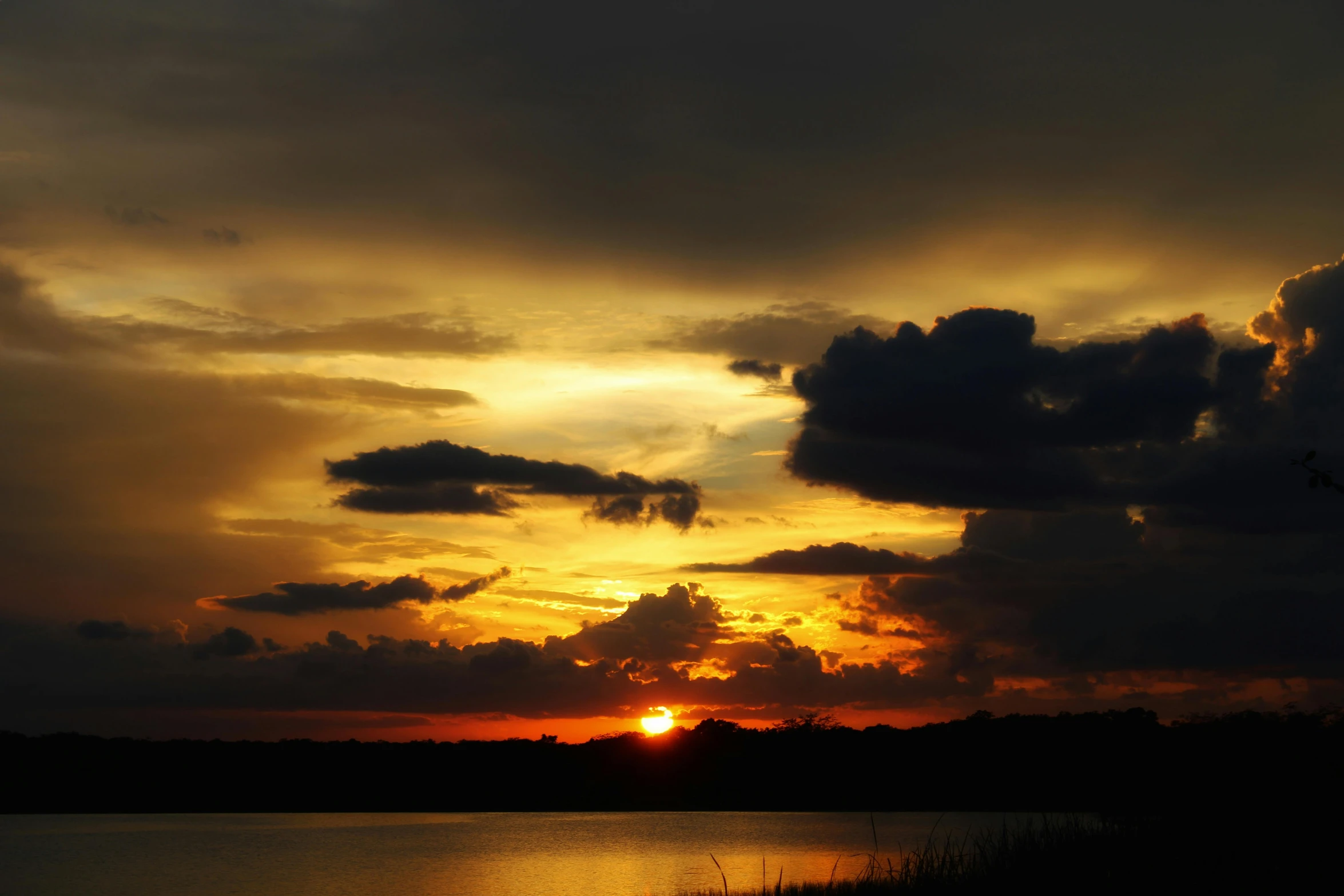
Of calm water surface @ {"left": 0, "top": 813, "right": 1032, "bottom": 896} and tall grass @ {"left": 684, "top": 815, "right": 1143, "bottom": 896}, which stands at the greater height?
tall grass @ {"left": 684, "top": 815, "right": 1143, "bottom": 896}

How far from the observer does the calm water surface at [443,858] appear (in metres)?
90.1

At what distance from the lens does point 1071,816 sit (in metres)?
37.4

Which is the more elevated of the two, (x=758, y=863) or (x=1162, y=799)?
(x=1162, y=799)

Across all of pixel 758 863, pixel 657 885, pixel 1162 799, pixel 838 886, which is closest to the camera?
pixel 838 886

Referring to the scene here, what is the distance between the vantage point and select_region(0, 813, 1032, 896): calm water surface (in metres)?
90.1

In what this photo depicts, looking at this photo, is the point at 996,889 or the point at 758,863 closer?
the point at 996,889

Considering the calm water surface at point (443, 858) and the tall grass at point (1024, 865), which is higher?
the tall grass at point (1024, 865)

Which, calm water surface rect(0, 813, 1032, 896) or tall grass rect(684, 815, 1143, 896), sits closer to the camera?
tall grass rect(684, 815, 1143, 896)

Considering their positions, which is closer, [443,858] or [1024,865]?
[1024,865]

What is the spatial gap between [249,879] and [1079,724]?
125130 mm

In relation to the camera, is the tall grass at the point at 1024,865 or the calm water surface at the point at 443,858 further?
the calm water surface at the point at 443,858

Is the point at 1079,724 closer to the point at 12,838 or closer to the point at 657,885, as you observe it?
the point at 657,885

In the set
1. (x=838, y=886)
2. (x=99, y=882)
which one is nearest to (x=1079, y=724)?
(x=99, y=882)

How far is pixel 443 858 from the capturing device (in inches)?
4823
